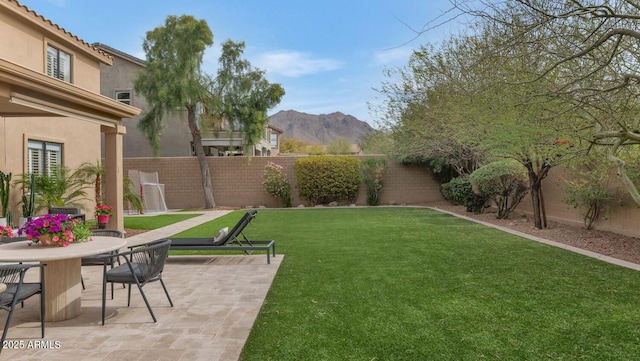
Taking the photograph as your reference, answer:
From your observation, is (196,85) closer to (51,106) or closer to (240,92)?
(240,92)

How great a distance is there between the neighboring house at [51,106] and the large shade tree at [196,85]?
369 centimetres

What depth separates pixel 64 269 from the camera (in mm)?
4289

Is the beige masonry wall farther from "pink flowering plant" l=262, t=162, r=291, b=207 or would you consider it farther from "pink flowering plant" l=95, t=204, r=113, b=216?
"pink flowering plant" l=95, t=204, r=113, b=216

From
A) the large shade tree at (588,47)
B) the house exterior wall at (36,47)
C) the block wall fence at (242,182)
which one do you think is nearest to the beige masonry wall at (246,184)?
the block wall fence at (242,182)

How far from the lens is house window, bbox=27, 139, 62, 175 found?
1199cm

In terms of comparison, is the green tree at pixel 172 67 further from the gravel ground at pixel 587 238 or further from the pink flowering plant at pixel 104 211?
the gravel ground at pixel 587 238

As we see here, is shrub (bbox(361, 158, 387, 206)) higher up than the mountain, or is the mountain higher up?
the mountain

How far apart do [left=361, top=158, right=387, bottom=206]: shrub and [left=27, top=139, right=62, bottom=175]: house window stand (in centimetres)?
1279

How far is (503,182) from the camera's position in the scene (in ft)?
42.3

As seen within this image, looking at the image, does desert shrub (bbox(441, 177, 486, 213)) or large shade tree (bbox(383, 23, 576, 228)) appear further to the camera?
desert shrub (bbox(441, 177, 486, 213))

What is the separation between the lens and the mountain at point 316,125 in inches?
5261

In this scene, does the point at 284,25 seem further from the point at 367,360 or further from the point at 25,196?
the point at 367,360

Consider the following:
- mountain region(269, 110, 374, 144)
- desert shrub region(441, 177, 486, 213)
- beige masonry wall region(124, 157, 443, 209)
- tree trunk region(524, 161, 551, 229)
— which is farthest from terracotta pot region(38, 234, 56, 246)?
mountain region(269, 110, 374, 144)

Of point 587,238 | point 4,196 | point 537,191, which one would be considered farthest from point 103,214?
point 587,238
